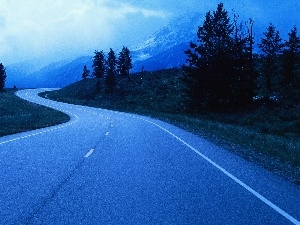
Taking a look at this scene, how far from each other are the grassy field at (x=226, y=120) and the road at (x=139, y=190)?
1.98m

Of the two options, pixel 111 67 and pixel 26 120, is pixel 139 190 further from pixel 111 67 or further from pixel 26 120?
pixel 111 67

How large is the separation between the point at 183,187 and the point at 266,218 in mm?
2286

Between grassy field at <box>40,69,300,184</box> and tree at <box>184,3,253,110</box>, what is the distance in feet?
7.62

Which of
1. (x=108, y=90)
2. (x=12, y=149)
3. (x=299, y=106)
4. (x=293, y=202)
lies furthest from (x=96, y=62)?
(x=293, y=202)

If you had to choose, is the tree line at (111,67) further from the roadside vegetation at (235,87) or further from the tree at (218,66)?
the tree at (218,66)

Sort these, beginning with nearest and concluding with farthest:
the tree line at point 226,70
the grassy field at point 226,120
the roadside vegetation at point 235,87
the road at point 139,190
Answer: the road at point 139,190, the grassy field at point 226,120, the roadside vegetation at point 235,87, the tree line at point 226,70

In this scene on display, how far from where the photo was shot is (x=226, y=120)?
35094 mm

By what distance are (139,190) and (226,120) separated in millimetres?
28919

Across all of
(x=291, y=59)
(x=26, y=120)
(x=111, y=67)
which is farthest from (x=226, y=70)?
(x=111, y=67)

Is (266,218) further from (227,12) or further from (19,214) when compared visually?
(227,12)

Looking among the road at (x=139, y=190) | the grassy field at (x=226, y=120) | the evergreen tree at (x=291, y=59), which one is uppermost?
the evergreen tree at (x=291, y=59)

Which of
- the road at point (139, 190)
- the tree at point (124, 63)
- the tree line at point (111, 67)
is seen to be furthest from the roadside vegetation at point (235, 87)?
the tree at point (124, 63)

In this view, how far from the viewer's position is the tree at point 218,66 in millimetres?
38562

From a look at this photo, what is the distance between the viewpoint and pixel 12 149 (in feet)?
43.9
